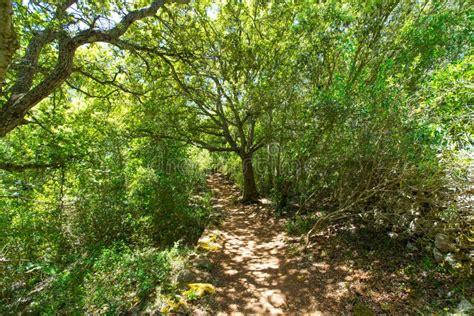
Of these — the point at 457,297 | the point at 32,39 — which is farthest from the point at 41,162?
the point at 457,297

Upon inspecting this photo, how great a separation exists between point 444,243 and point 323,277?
76.3 inches

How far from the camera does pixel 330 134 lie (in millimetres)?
5020

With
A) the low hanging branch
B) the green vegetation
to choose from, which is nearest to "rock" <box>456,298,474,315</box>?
the green vegetation

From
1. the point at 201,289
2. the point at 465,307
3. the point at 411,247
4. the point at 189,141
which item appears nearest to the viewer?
the point at 465,307

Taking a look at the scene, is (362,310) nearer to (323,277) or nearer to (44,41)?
(323,277)

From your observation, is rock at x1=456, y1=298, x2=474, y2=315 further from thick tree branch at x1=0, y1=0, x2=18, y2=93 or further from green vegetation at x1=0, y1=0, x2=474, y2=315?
thick tree branch at x1=0, y1=0, x2=18, y2=93

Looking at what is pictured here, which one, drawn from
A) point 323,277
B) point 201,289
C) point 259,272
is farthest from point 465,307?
point 201,289

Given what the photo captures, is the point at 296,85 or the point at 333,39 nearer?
the point at 333,39

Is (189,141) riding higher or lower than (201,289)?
higher

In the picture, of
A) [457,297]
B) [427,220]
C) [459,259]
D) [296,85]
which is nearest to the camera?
[457,297]

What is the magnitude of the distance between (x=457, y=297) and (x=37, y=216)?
7549 mm

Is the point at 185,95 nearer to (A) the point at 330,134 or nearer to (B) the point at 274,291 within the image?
(A) the point at 330,134

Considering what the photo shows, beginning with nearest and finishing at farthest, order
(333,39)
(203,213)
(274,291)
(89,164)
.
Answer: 1. (274,291)
2. (89,164)
3. (333,39)
4. (203,213)

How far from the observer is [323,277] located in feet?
13.1
